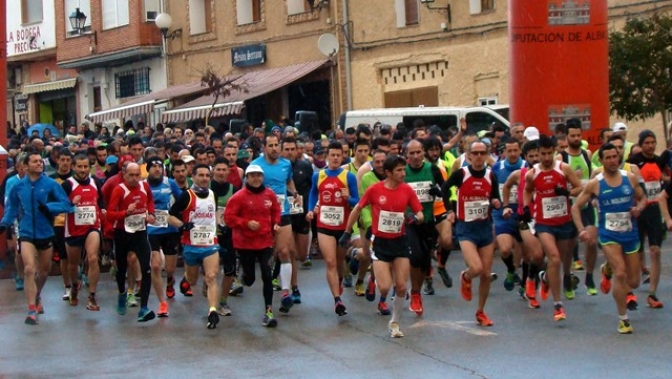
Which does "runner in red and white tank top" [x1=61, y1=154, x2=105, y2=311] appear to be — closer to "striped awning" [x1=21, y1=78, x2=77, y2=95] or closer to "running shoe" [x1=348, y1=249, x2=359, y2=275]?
"running shoe" [x1=348, y1=249, x2=359, y2=275]

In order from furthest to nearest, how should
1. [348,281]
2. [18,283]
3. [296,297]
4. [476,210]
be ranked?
[18,283] → [348,281] → [296,297] → [476,210]

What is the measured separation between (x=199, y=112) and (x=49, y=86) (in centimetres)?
1292

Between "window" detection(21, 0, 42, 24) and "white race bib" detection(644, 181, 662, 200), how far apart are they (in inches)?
1402

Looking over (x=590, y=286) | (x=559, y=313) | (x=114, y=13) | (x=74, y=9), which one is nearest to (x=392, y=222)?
(x=559, y=313)

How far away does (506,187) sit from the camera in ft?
45.7

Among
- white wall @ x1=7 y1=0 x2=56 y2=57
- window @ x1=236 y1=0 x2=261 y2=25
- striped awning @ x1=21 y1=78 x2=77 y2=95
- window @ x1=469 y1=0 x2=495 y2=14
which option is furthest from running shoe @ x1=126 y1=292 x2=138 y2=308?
white wall @ x1=7 y1=0 x2=56 y2=57

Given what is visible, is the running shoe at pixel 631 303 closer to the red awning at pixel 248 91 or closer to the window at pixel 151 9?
the red awning at pixel 248 91

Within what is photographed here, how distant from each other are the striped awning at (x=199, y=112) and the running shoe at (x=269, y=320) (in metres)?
21.4

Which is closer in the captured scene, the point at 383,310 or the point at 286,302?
the point at 383,310

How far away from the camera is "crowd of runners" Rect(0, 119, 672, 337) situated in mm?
12695

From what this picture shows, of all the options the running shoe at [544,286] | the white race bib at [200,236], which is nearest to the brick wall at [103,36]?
the white race bib at [200,236]

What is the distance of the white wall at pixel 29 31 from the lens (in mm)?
46375

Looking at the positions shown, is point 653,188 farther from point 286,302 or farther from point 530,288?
point 286,302

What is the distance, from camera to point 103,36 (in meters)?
43.6
